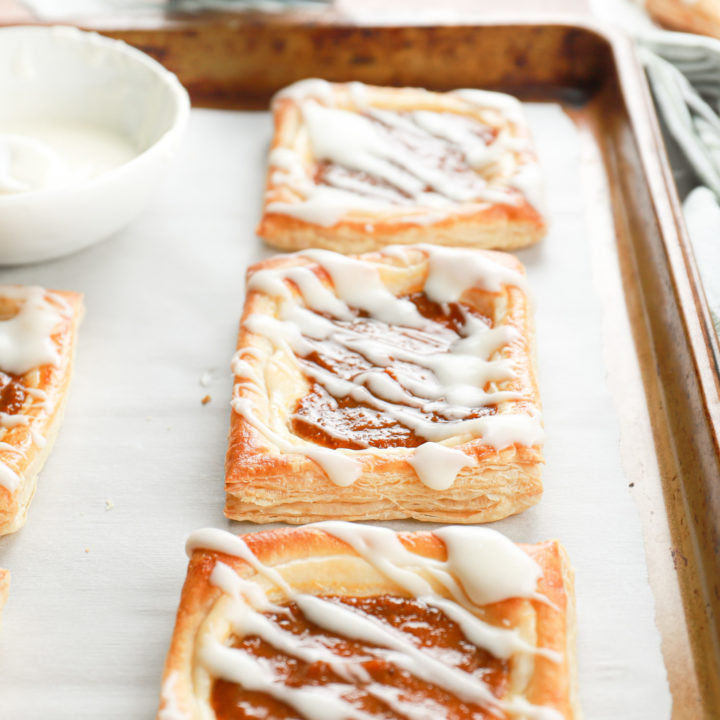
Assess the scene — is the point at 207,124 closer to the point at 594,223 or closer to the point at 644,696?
the point at 594,223

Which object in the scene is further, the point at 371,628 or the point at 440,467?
the point at 440,467

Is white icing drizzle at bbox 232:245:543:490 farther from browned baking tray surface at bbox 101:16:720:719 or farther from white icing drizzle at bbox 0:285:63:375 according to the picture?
white icing drizzle at bbox 0:285:63:375

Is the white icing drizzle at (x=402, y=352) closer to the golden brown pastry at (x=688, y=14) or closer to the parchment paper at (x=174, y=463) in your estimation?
the parchment paper at (x=174, y=463)

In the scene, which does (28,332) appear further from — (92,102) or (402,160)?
(402,160)

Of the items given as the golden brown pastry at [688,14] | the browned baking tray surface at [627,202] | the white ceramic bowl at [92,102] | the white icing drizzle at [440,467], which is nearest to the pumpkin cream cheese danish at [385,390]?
the white icing drizzle at [440,467]

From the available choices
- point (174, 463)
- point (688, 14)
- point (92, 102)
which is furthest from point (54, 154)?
point (688, 14)

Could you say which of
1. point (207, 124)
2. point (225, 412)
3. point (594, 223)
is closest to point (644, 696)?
point (225, 412)

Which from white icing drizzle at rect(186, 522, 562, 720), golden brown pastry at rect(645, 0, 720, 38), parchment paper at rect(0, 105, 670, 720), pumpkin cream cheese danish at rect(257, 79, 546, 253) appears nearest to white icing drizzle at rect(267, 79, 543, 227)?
pumpkin cream cheese danish at rect(257, 79, 546, 253)
